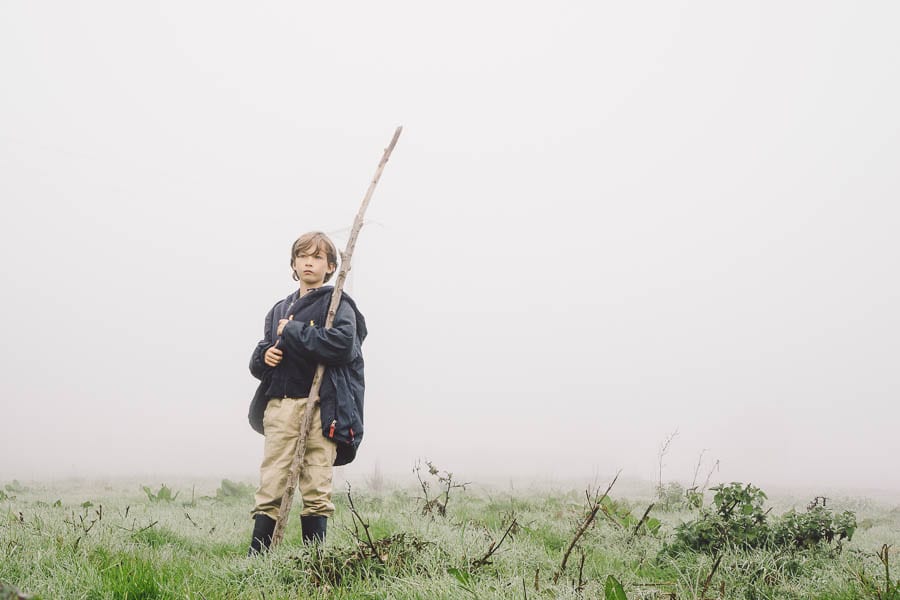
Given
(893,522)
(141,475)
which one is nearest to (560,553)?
(893,522)

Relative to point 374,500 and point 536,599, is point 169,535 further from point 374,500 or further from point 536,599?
point 374,500

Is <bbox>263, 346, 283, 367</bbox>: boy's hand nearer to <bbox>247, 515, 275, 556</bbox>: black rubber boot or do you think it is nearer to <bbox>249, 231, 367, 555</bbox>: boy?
<bbox>249, 231, 367, 555</bbox>: boy

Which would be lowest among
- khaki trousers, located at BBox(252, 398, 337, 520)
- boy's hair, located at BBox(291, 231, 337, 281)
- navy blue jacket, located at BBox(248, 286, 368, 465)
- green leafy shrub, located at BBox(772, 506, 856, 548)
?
green leafy shrub, located at BBox(772, 506, 856, 548)

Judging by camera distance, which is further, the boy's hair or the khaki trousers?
the boy's hair

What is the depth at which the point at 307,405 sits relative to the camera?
3865mm

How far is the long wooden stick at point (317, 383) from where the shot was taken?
146 inches

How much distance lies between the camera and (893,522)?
773 centimetres

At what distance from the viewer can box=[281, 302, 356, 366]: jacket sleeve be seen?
3963 millimetres

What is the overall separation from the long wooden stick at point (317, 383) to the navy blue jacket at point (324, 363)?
93mm

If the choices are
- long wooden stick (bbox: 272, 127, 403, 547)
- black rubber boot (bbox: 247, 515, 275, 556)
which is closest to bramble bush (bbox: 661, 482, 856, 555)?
long wooden stick (bbox: 272, 127, 403, 547)

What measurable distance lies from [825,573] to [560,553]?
157 centimetres

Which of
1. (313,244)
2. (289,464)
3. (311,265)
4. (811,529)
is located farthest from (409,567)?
(811,529)

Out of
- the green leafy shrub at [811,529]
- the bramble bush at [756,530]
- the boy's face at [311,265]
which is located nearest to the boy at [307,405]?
the boy's face at [311,265]

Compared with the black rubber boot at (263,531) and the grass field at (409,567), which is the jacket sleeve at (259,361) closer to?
A: the black rubber boot at (263,531)
